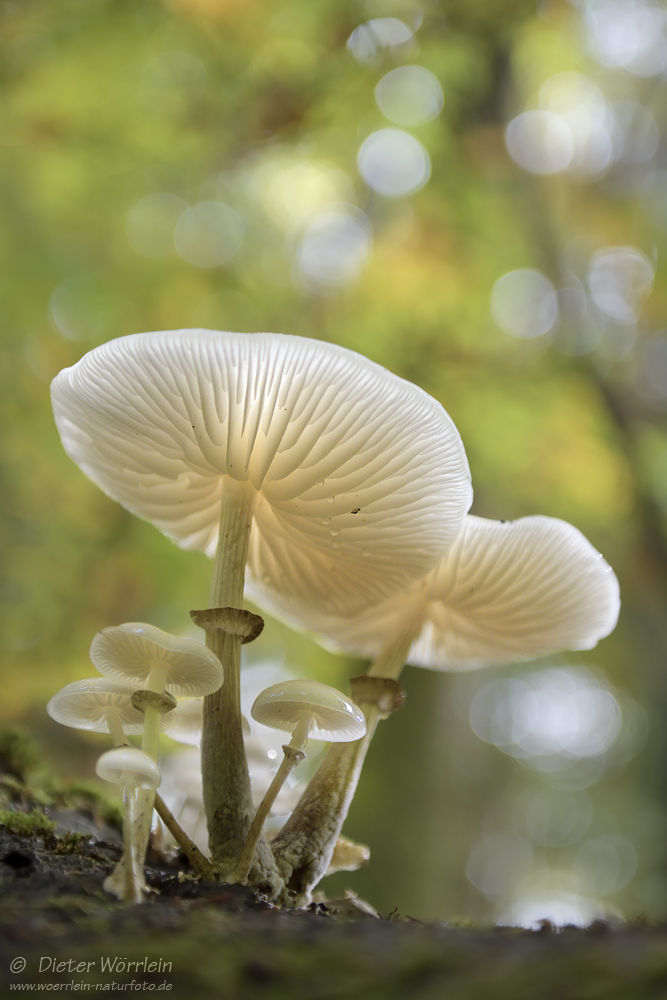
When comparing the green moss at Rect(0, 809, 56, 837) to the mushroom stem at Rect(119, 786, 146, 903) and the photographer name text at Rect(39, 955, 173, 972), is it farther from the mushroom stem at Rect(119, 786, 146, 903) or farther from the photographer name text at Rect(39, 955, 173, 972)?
the photographer name text at Rect(39, 955, 173, 972)

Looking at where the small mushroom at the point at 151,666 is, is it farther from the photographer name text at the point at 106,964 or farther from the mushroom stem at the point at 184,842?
the photographer name text at the point at 106,964

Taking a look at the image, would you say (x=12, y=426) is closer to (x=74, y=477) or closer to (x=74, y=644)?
(x=74, y=477)

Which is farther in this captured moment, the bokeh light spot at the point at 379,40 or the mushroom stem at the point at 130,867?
the bokeh light spot at the point at 379,40

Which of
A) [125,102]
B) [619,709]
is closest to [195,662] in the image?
[125,102]

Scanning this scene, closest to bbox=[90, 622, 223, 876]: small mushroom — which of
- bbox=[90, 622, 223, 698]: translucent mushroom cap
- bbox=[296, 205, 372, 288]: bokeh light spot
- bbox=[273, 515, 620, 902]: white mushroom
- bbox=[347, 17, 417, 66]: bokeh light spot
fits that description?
bbox=[90, 622, 223, 698]: translucent mushroom cap

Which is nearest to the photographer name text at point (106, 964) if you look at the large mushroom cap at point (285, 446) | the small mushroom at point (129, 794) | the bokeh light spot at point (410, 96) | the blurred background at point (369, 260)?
the small mushroom at point (129, 794)
